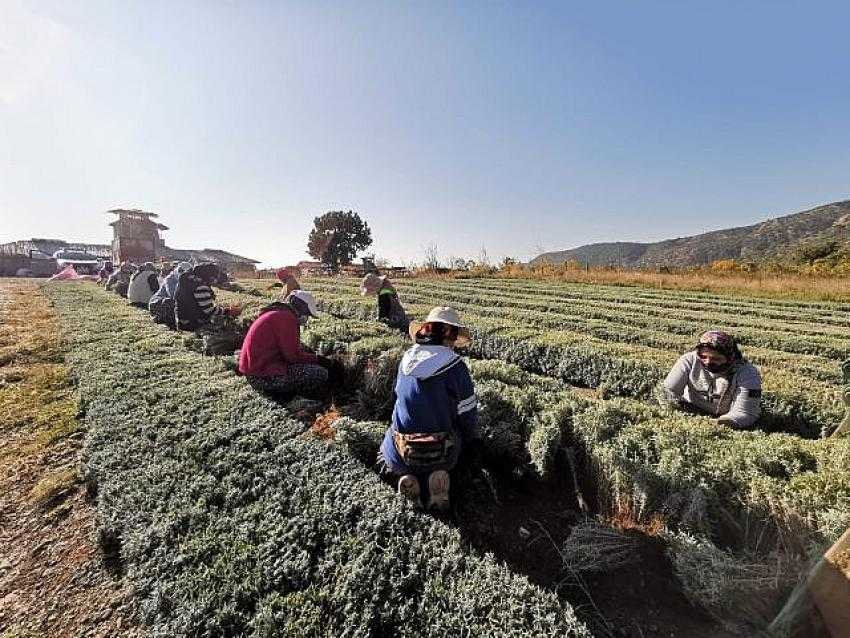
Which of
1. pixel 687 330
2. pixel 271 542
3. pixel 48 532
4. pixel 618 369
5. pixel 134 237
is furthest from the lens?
pixel 134 237

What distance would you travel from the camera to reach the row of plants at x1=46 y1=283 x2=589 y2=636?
6.46 ft

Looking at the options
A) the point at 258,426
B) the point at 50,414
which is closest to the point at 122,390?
the point at 50,414

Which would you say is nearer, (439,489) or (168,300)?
(439,489)

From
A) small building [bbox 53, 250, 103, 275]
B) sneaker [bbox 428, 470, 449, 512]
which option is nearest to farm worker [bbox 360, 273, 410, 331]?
sneaker [bbox 428, 470, 449, 512]

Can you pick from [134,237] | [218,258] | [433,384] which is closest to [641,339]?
[433,384]

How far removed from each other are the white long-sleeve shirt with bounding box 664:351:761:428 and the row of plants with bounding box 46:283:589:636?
3.35 meters

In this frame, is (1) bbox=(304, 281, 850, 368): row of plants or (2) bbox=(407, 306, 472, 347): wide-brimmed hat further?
(1) bbox=(304, 281, 850, 368): row of plants

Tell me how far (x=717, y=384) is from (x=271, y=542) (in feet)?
15.2

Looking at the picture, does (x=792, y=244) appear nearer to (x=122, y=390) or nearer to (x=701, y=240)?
(x=701, y=240)

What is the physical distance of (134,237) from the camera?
3525 cm

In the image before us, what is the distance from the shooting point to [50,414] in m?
5.24

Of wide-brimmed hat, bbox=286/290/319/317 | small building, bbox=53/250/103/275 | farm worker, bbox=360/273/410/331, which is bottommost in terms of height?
farm worker, bbox=360/273/410/331

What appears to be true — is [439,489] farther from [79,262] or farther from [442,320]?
[79,262]

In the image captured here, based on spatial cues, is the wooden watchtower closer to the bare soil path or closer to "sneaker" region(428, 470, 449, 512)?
the bare soil path
